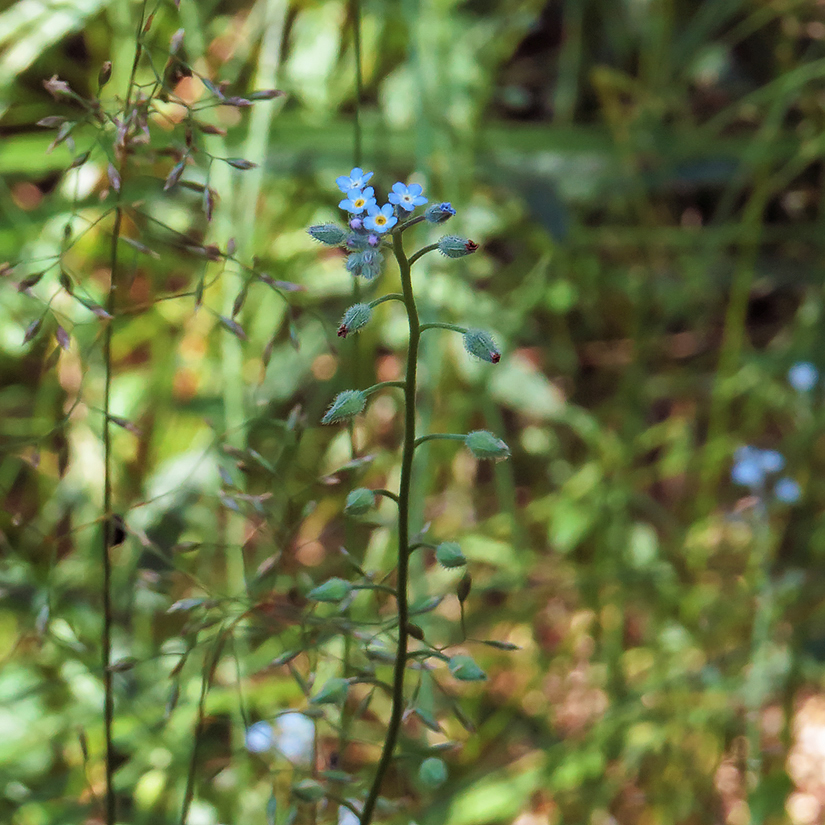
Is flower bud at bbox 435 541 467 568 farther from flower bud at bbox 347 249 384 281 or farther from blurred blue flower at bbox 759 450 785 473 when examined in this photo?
blurred blue flower at bbox 759 450 785 473

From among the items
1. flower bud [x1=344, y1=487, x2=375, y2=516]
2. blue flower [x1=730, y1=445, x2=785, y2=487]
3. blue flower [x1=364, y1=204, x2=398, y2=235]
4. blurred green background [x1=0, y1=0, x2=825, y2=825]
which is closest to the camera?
blue flower [x1=364, y1=204, x2=398, y2=235]

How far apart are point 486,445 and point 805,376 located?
1.49 m

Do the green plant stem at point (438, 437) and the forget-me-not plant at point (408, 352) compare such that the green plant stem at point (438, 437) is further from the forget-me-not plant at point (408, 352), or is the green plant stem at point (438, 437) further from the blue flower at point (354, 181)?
the blue flower at point (354, 181)

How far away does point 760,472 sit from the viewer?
1902 millimetres

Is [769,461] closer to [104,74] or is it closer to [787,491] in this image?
[787,491]

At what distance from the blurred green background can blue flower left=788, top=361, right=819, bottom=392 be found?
48mm

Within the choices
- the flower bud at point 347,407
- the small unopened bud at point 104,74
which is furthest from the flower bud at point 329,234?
the small unopened bud at point 104,74

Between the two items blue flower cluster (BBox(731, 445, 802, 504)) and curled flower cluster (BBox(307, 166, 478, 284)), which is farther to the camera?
blue flower cluster (BBox(731, 445, 802, 504))

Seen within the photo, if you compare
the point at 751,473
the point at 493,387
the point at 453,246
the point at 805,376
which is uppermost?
the point at 493,387

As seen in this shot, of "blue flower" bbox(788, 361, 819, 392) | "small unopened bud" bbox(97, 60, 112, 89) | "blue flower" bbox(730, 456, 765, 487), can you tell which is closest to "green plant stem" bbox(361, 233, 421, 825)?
"small unopened bud" bbox(97, 60, 112, 89)

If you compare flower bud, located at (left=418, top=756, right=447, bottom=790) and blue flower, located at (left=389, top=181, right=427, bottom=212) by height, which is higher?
blue flower, located at (left=389, top=181, right=427, bottom=212)

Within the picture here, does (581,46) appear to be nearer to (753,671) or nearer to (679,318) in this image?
(679,318)

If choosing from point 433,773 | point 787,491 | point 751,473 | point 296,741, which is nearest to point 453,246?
point 433,773

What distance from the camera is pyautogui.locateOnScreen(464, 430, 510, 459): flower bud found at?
815mm
